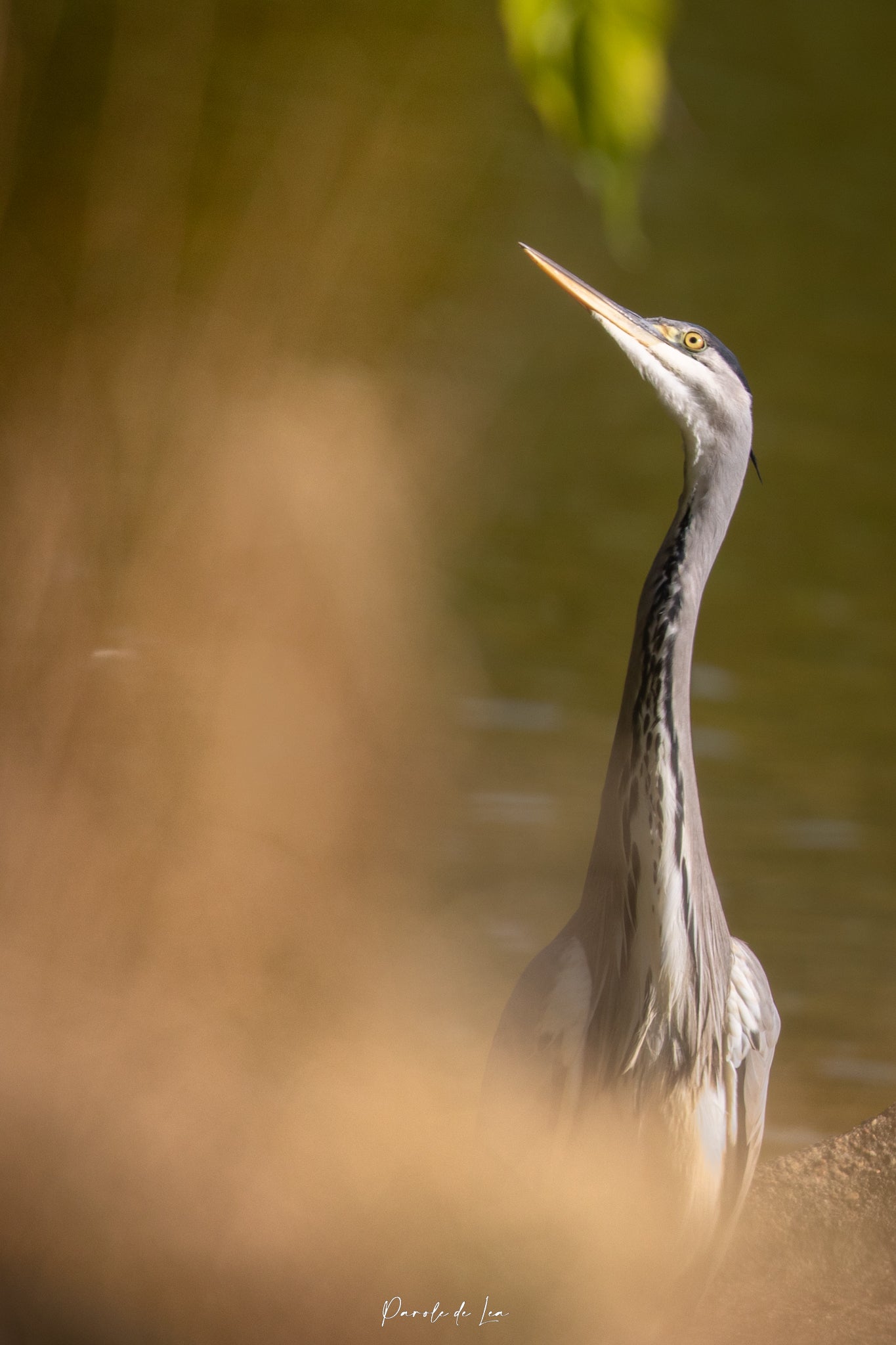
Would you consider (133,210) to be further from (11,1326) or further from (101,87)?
(11,1326)

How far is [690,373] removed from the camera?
1.14m

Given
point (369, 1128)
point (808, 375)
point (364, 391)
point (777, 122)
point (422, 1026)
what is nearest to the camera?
point (369, 1128)

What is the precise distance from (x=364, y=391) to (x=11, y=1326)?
2.85 feet

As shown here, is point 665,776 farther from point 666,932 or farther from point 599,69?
point 599,69

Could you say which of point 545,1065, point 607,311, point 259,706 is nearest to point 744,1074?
point 545,1065

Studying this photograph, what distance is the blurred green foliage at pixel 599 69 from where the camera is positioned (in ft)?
1.43

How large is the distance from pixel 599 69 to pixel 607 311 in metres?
0.74

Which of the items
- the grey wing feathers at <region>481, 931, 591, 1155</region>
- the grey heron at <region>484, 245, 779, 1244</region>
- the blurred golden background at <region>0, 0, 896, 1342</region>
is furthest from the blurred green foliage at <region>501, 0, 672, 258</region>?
the grey wing feathers at <region>481, 931, 591, 1155</region>

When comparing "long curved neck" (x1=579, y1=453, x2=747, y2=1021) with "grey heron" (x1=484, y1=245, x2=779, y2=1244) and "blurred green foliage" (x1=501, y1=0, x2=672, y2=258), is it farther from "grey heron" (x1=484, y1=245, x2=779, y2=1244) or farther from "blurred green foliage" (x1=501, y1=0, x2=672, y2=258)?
"blurred green foliage" (x1=501, y1=0, x2=672, y2=258)

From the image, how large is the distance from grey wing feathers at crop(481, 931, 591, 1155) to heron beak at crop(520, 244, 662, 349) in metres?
0.57

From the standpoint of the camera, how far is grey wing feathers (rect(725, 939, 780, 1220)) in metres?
1.24

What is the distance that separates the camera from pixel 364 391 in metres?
1.29

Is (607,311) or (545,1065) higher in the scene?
(607,311)

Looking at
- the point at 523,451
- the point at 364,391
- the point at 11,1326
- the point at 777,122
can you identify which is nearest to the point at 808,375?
the point at 777,122
